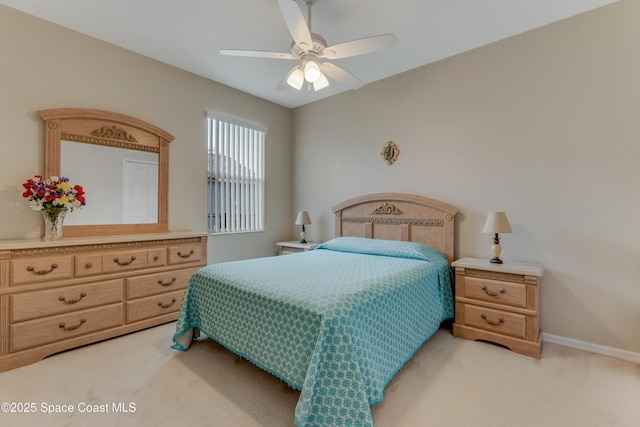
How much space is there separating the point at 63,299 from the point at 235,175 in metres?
2.31

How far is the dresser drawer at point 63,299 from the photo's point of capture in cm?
215

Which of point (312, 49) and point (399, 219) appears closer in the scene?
point (312, 49)

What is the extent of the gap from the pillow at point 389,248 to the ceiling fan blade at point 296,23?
2.03 m

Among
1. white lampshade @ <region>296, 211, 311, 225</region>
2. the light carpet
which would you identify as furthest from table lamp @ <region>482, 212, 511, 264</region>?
white lampshade @ <region>296, 211, 311, 225</region>

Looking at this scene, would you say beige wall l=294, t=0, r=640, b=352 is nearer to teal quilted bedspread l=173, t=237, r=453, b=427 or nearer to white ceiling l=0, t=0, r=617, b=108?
white ceiling l=0, t=0, r=617, b=108

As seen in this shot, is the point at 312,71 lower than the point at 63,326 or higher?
higher

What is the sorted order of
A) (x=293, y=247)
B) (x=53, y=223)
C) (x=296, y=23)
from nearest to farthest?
(x=296, y=23)
(x=53, y=223)
(x=293, y=247)

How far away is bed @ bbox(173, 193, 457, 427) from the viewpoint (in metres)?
1.44

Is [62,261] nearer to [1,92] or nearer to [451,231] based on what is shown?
[1,92]

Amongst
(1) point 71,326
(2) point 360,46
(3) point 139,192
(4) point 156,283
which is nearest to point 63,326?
(1) point 71,326

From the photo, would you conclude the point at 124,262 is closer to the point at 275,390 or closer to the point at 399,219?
the point at 275,390

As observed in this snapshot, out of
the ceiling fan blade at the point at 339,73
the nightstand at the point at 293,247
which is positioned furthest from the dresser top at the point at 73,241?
the ceiling fan blade at the point at 339,73

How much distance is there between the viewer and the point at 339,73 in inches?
94.3

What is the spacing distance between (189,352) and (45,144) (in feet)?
7.42
